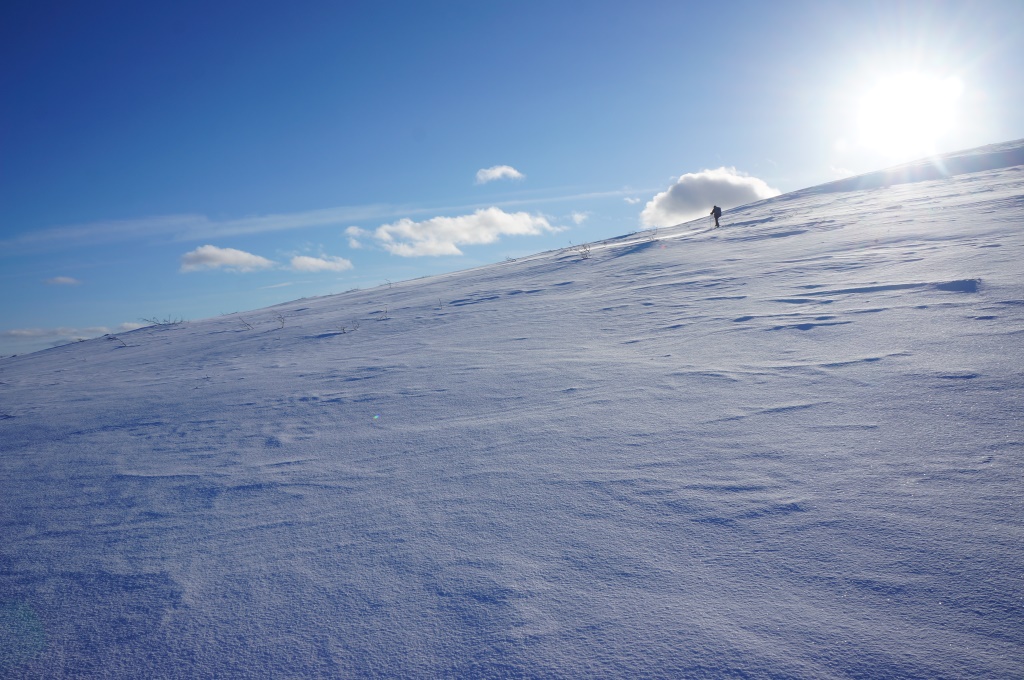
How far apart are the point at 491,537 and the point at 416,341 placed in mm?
3614

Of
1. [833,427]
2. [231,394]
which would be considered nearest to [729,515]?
[833,427]

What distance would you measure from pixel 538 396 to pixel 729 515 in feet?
5.17

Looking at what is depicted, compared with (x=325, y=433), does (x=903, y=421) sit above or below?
below

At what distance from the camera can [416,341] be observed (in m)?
5.41

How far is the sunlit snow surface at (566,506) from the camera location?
4.95 feet

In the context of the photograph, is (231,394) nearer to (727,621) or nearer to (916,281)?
(727,621)

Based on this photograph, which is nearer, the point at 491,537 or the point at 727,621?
the point at 727,621

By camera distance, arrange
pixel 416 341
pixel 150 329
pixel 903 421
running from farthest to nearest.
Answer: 1. pixel 150 329
2. pixel 416 341
3. pixel 903 421

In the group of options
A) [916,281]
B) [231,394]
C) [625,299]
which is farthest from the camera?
[625,299]

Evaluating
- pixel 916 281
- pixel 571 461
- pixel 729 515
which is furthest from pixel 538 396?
pixel 916 281

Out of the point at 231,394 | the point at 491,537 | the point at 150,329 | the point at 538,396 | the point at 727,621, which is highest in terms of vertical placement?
the point at 150,329

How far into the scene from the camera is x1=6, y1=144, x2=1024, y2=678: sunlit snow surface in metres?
1.51

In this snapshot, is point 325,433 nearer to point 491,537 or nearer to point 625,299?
point 491,537

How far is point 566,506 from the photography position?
2.12 meters
